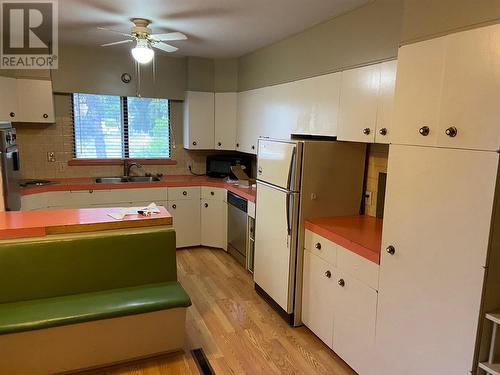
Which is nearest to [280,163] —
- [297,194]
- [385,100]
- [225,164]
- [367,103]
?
[297,194]

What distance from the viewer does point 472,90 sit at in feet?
4.98

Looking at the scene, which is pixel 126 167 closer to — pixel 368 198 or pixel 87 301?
pixel 87 301

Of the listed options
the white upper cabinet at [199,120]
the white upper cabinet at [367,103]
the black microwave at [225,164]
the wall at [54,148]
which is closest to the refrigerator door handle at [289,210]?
the white upper cabinet at [367,103]

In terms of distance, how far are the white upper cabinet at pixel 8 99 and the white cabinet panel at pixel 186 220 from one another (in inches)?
76.5

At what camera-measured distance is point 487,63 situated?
146 cm

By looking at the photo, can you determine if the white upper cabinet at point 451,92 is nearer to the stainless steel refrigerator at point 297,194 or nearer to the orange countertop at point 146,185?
the stainless steel refrigerator at point 297,194

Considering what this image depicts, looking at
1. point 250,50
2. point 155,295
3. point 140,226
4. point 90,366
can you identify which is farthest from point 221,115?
point 90,366

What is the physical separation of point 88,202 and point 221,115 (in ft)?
6.48

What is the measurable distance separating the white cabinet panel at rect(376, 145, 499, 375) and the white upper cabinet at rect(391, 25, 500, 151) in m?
0.07

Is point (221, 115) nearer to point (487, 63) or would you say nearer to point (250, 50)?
point (250, 50)

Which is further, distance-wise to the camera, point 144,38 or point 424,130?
point 144,38

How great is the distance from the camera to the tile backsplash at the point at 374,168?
9.35ft

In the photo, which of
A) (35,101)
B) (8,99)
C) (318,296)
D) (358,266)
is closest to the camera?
(358,266)

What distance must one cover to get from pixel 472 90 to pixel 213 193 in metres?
3.44
